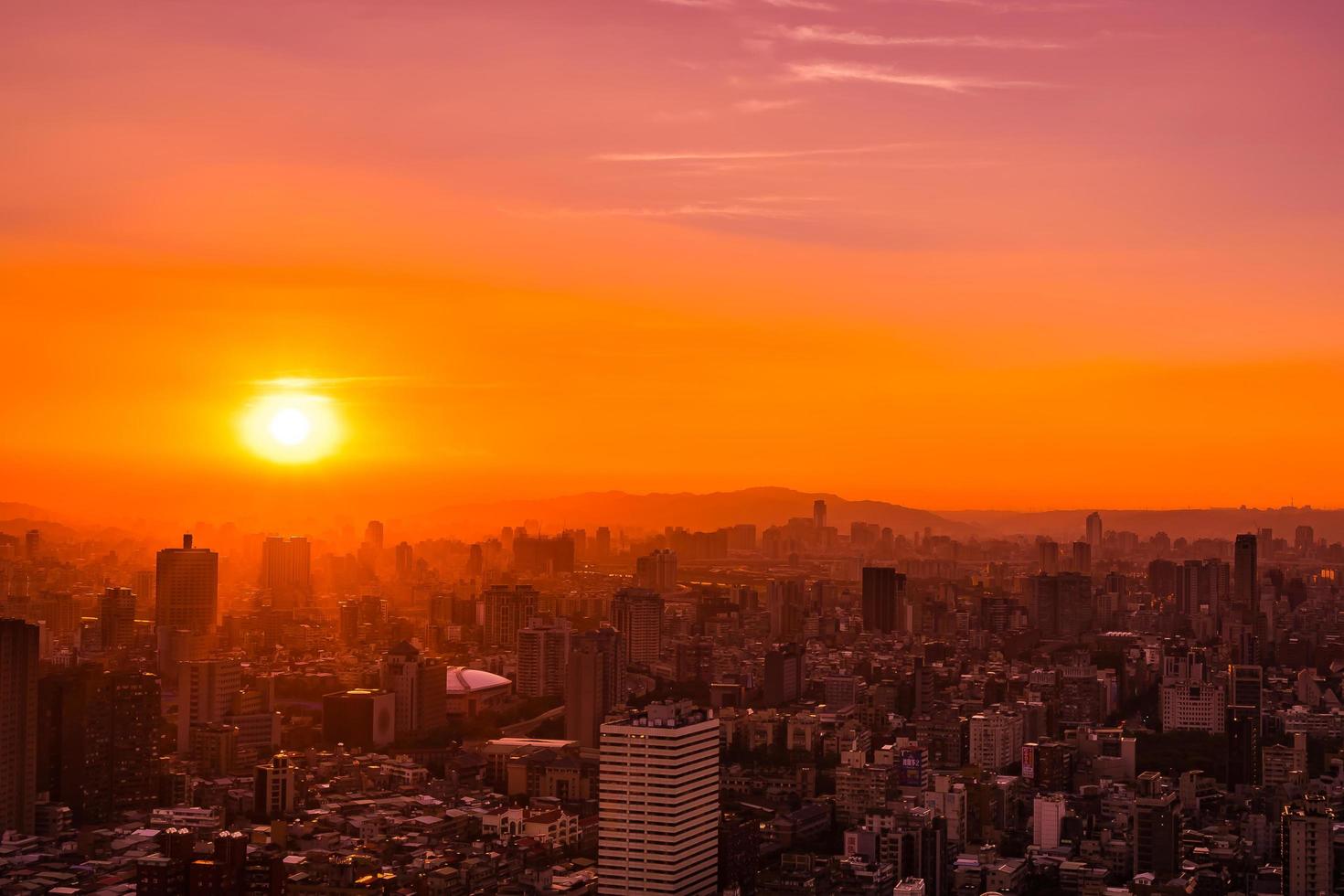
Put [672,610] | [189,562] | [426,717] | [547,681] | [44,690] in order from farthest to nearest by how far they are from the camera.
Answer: [672,610], [189,562], [547,681], [426,717], [44,690]

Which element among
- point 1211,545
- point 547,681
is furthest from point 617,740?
point 1211,545

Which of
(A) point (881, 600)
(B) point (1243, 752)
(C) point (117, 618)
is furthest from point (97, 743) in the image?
(A) point (881, 600)

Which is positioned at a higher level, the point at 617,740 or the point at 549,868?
the point at 617,740

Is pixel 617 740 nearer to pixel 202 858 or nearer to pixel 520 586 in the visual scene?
pixel 202 858

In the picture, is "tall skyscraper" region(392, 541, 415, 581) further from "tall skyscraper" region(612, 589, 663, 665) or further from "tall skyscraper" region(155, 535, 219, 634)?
"tall skyscraper" region(155, 535, 219, 634)

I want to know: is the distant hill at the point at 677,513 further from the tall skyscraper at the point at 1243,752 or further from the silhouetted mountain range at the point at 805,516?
the tall skyscraper at the point at 1243,752

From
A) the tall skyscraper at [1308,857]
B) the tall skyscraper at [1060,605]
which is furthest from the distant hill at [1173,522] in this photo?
the tall skyscraper at [1308,857]

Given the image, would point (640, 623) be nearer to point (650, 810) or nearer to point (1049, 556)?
point (650, 810)
